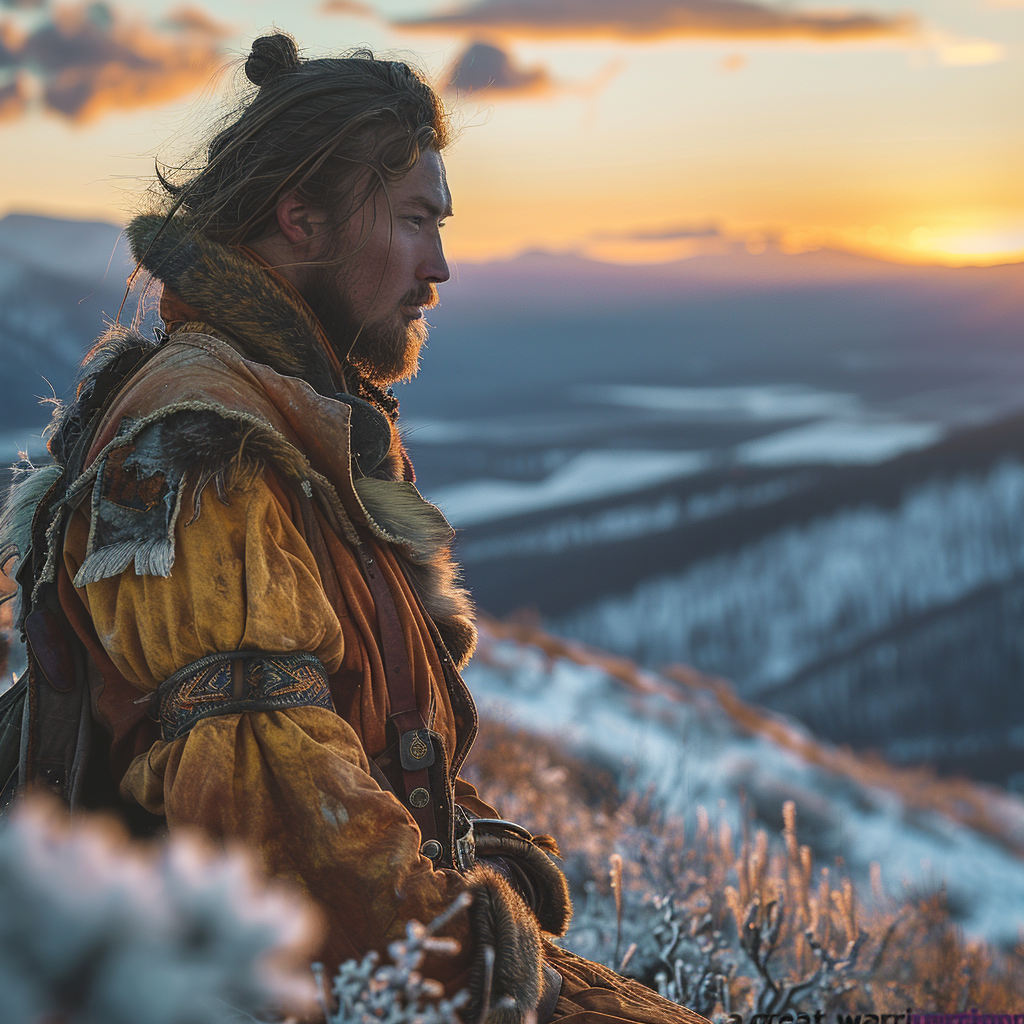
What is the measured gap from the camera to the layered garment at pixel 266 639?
5.11 ft

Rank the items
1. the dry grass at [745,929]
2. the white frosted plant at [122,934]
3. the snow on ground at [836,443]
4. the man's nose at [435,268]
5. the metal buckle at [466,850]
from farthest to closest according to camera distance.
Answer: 1. the snow on ground at [836,443]
2. the dry grass at [745,929]
3. the man's nose at [435,268]
4. the metal buckle at [466,850]
5. the white frosted plant at [122,934]

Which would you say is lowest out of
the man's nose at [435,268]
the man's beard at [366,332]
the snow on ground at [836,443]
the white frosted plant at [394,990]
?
the snow on ground at [836,443]

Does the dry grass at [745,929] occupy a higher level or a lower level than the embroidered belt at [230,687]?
lower

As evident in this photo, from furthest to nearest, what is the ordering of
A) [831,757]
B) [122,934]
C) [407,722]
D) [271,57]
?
[831,757], [271,57], [407,722], [122,934]

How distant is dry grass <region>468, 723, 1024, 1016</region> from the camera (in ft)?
11.5

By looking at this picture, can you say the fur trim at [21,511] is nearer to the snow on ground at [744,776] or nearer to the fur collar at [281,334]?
the fur collar at [281,334]

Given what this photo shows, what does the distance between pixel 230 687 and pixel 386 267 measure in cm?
103

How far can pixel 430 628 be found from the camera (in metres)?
2.06

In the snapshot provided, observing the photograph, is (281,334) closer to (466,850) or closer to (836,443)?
(466,850)

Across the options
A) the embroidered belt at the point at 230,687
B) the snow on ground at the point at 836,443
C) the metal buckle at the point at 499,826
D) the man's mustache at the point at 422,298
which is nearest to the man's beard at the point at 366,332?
the man's mustache at the point at 422,298

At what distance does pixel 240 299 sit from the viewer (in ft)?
6.59

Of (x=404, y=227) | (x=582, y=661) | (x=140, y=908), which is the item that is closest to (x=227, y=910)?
(x=140, y=908)

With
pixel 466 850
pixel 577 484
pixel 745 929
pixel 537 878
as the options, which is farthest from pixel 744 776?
pixel 577 484

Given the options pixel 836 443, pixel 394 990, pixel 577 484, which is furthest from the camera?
pixel 836 443
